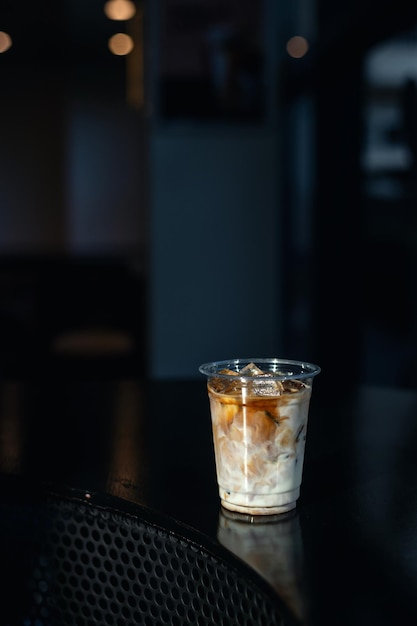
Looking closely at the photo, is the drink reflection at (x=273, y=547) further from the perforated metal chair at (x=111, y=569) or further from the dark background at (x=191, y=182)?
the dark background at (x=191, y=182)

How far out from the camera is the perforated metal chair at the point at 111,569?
74cm

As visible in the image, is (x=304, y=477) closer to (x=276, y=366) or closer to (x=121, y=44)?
(x=276, y=366)

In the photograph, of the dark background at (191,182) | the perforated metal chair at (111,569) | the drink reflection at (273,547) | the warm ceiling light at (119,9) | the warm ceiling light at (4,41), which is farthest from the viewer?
the warm ceiling light at (4,41)

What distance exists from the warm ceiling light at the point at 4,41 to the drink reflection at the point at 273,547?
208 inches

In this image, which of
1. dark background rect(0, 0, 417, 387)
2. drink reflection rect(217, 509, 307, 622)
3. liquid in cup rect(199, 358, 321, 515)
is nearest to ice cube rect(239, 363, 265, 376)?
liquid in cup rect(199, 358, 321, 515)

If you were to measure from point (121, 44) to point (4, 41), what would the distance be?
863 millimetres

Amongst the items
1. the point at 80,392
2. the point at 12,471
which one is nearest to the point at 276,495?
the point at 12,471

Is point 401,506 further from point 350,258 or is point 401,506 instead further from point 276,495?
point 350,258

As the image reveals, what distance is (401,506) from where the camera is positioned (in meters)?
0.82

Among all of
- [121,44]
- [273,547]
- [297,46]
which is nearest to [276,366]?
[273,547]

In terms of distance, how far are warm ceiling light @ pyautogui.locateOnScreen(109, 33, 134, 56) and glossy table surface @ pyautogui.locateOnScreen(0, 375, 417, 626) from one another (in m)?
4.51

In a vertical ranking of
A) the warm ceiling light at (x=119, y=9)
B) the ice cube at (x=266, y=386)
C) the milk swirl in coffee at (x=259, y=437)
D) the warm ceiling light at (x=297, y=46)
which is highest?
the warm ceiling light at (x=119, y=9)

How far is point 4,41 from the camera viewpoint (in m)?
5.63

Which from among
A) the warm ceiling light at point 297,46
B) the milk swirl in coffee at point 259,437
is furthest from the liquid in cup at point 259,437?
the warm ceiling light at point 297,46
